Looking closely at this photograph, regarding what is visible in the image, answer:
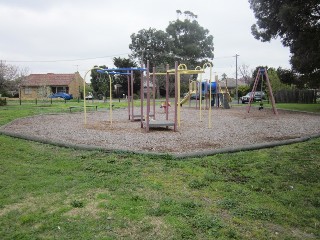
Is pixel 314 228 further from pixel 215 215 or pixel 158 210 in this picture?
pixel 158 210

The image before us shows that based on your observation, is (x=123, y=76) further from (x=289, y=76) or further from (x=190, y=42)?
(x=289, y=76)

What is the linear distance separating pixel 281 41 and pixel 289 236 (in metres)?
20.5

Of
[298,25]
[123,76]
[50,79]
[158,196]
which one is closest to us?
[158,196]

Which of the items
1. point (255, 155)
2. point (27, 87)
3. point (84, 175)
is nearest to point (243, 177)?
point (255, 155)

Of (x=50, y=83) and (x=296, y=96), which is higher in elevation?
(x=50, y=83)

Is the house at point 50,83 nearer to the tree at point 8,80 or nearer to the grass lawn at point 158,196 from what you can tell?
the tree at point 8,80

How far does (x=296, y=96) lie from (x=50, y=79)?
39.3m

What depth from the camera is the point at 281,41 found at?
21.9 m

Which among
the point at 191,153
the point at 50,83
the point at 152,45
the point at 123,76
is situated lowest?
the point at 191,153

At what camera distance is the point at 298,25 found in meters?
17.8

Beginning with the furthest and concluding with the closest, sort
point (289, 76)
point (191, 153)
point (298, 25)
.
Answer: point (289, 76)
point (298, 25)
point (191, 153)

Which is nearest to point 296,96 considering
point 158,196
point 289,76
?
point 289,76

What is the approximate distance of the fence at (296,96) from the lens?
120 ft

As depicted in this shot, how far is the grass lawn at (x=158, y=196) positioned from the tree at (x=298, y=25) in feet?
40.0
